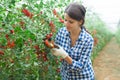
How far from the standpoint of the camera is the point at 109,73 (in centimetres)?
654

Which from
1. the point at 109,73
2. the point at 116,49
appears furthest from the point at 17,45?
the point at 116,49

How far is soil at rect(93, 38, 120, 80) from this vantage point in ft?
20.7

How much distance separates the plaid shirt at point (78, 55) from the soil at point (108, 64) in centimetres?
329

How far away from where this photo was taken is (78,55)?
2.69 m

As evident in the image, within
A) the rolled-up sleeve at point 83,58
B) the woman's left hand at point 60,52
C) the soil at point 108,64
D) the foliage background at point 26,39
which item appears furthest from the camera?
the soil at point 108,64

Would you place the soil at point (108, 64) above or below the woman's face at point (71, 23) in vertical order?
below

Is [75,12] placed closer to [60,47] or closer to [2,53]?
[60,47]

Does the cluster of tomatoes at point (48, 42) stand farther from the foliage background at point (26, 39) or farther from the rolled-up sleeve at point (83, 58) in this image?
the rolled-up sleeve at point (83, 58)

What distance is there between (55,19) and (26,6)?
1.65ft

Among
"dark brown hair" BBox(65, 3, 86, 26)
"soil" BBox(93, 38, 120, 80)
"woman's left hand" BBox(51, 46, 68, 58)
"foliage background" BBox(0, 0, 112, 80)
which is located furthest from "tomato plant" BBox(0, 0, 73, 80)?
"soil" BBox(93, 38, 120, 80)

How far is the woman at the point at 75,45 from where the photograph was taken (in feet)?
8.39

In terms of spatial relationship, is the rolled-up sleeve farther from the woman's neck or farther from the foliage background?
the foliage background

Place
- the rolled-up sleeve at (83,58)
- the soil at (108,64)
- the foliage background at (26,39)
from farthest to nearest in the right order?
the soil at (108,64), the rolled-up sleeve at (83,58), the foliage background at (26,39)

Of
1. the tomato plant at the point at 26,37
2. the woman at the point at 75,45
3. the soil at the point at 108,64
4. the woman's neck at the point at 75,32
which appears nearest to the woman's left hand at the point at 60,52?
the woman at the point at 75,45
